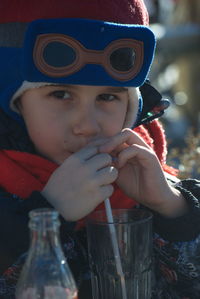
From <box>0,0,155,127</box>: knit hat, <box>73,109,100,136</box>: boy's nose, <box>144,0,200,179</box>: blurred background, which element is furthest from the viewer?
<box>144,0,200,179</box>: blurred background

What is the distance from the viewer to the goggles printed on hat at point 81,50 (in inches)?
72.1

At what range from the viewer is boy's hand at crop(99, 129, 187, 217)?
77.7 inches

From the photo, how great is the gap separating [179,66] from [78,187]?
7117mm

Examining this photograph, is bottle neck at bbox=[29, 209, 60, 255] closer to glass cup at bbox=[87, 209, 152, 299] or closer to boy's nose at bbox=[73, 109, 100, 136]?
glass cup at bbox=[87, 209, 152, 299]

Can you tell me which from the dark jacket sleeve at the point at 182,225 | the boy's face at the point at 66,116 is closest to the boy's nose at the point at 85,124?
the boy's face at the point at 66,116

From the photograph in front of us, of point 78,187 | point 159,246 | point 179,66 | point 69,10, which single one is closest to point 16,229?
point 78,187

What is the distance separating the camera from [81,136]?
78.1 inches

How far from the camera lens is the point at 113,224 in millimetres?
1703

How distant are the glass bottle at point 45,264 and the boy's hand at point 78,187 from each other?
392 mm

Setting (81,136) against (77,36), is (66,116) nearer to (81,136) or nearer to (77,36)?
(81,136)

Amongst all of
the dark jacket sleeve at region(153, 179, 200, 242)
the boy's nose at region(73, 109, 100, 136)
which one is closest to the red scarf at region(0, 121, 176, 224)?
the boy's nose at region(73, 109, 100, 136)

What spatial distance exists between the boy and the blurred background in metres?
4.13

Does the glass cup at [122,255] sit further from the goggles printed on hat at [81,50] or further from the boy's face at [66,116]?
the goggles printed on hat at [81,50]


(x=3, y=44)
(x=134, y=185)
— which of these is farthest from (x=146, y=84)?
(x=3, y=44)
